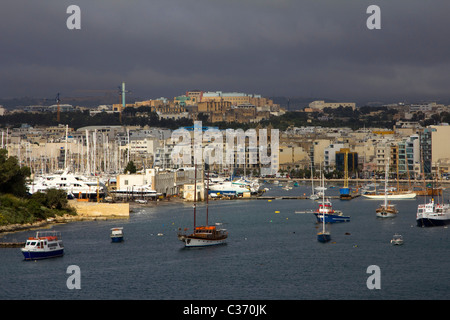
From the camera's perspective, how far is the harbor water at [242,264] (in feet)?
75.5

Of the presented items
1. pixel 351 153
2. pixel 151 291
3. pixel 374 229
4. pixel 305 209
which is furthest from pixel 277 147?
pixel 151 291

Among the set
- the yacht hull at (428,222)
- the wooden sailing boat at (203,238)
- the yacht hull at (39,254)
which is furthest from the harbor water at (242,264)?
the yacht hull at (428,222)

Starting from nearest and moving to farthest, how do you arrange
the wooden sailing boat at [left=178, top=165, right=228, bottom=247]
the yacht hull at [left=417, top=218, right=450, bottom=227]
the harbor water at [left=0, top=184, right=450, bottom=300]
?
the harbor water at [left=0, top=184, right=450, bottom=300] → the wooden sailing boat at [left=178, top=165, right=228, bottom=247] → the yacht hull at [left=417, top=218, right=450, bottom=227]

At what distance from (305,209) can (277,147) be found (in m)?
57.6

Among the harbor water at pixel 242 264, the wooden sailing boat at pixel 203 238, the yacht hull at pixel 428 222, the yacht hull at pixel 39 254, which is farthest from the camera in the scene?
the yacht hull at pixel 428 222

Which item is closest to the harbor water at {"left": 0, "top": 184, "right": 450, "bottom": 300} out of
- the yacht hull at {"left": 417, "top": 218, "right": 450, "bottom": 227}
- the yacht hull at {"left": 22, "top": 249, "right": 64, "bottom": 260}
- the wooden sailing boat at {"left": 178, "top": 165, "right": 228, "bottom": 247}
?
Result: the yacht hull at {"left": 22, "top": 249, "right": 64, "bottom": 260}

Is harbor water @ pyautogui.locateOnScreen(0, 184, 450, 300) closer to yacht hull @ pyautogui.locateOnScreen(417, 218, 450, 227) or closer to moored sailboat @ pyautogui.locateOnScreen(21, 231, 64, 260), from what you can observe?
moored sailboat @ pyautogui.locateOnScreen(21, 231, 64, 260)

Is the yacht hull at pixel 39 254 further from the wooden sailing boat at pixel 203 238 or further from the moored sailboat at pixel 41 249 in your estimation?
the wooden sailing boat at pixel 203 238

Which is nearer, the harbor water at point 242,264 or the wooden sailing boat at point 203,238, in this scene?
the harbor water at point 242,264

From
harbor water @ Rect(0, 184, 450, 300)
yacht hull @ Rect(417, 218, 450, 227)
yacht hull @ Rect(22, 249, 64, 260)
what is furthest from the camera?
yacht hull @ Rect(417, 218, 450, 227)

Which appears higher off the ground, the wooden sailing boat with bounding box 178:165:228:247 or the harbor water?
the wooden sailing boat with bounding box 178:165:228:247

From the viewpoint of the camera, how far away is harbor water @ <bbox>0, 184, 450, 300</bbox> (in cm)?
2302

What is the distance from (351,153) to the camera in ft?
323
